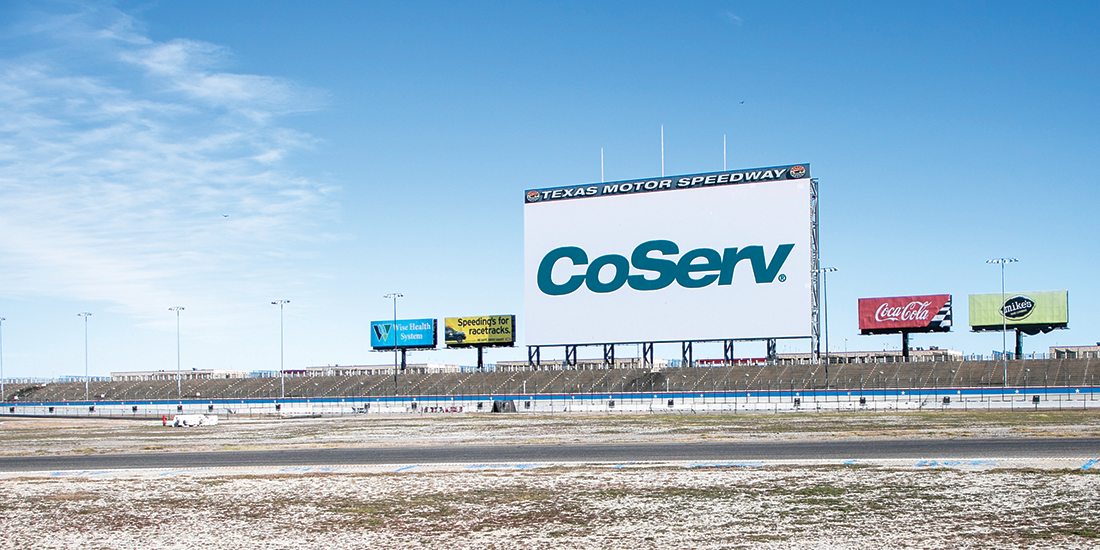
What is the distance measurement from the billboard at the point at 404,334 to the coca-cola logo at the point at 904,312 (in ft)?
181

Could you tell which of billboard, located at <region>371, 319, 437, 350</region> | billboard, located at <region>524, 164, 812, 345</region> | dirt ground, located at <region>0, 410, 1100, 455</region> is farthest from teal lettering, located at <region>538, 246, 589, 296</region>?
dirt ground, located at <region>0, 410, 1100, 455</region>

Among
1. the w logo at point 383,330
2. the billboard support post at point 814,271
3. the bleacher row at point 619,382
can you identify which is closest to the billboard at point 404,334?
the w logo at point 383,330

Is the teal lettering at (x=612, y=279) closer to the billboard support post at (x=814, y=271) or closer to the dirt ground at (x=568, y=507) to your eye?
the billboard support post at (x=814, y=271)

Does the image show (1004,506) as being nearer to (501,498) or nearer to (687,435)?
(501,498)

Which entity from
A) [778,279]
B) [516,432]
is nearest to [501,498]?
[516,432]

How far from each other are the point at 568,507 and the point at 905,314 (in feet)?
301

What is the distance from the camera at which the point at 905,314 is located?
98.3m

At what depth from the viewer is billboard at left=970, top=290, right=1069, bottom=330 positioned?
96.1 meters

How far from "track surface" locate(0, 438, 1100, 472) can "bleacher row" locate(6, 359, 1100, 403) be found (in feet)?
174

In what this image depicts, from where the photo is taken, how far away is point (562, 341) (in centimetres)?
9725

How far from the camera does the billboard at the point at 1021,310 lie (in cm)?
9606

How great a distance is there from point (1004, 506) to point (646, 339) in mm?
79849

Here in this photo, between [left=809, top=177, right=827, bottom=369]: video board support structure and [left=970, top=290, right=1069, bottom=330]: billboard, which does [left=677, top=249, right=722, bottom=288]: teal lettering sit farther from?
[left=970, top=290, right=1069, bottom=330]: billboard

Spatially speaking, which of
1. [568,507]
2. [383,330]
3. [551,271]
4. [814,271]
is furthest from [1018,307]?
[568,507]
